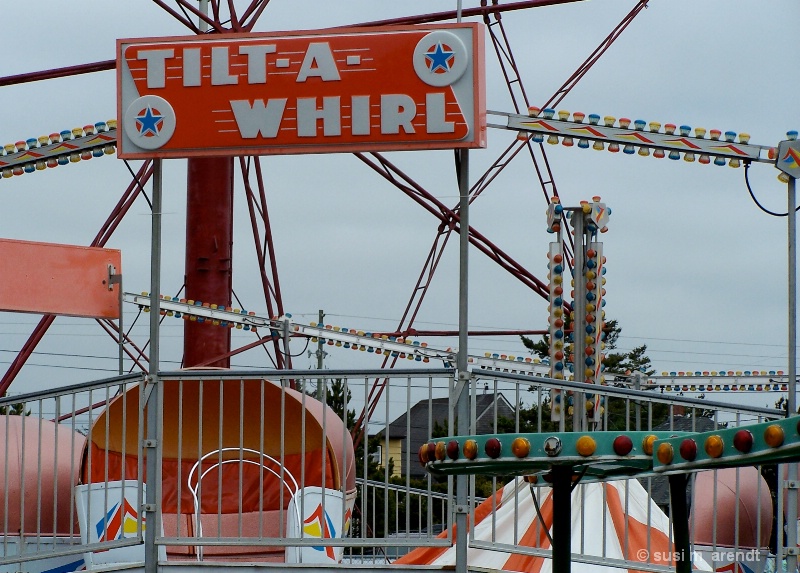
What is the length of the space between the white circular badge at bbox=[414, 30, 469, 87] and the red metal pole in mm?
7827

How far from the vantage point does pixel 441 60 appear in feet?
23.2

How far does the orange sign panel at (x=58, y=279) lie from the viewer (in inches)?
455

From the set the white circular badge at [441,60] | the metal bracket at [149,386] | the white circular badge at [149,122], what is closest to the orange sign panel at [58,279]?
the white circular badge at [149,122]

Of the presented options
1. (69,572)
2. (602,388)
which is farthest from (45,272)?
(602,388)

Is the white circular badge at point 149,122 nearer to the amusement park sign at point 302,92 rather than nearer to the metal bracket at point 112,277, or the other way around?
the amusement park sign at point 302,92

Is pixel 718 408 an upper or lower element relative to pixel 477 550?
upper

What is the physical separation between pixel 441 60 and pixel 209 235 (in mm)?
8178

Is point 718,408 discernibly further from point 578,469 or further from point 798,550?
point 578,469

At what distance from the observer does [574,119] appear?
27.8ft

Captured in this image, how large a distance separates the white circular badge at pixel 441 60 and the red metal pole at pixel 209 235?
783 cm

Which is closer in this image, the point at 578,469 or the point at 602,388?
the point at 578,469

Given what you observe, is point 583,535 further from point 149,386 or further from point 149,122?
point 149,122

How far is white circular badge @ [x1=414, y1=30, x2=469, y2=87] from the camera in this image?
709 cm

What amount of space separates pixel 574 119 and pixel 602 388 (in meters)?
2.42
